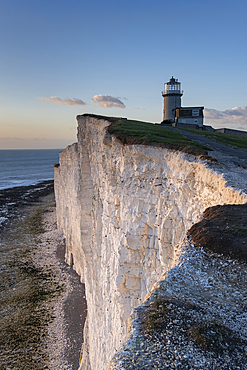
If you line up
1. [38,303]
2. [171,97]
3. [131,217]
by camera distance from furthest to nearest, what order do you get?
1. [171,97]
2. [38,303]
3. [131,217]

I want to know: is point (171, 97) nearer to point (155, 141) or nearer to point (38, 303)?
point (155, 141)

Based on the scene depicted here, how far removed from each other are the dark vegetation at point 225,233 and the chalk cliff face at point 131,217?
38.9 inches

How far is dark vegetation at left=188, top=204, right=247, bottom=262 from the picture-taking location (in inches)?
161

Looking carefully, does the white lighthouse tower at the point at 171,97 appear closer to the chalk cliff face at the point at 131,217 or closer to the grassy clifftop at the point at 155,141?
the chalk cliff face at the point at 131,217

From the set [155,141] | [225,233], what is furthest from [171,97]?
[225,233]

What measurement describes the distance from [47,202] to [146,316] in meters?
57.1

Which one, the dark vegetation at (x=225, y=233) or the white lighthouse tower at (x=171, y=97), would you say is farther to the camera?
the white lighthouse tower at (x=171, y=97)

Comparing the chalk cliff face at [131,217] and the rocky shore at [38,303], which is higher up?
the chalk cliff face at [131,217]

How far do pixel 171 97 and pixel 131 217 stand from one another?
3601cm

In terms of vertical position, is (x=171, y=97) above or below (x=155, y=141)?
above

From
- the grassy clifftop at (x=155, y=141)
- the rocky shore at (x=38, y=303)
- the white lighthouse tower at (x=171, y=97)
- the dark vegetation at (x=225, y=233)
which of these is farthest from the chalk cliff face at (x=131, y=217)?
the white lighthouse tower at (x=171, y=97)

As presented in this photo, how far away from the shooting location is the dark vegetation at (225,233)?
4.09 m

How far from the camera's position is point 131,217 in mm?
11000

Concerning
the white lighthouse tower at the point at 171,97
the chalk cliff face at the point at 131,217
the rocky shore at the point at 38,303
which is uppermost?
the white lighthouse tower at the point at 171,97
